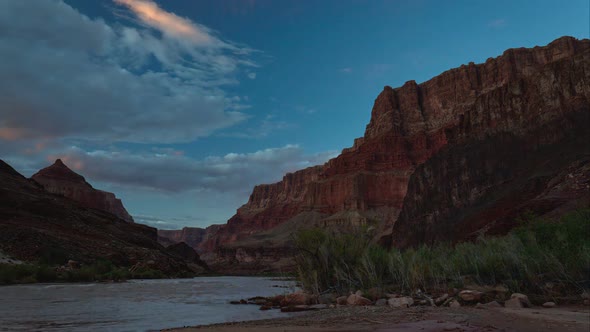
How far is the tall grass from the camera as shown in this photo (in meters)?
10.8

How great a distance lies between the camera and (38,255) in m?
35.8

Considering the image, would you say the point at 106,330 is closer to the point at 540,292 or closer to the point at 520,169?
the point at 540,292

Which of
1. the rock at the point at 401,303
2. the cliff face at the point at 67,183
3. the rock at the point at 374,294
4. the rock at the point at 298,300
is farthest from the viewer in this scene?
the cliff face at the point at 67,183

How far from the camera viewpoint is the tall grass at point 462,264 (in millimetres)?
10828

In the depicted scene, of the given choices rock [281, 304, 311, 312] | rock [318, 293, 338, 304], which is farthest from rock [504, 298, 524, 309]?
rock [318, 293, 338, 304]

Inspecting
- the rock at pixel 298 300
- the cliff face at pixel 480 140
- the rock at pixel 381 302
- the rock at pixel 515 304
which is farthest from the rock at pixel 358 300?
the cliff face at pixel 480 140

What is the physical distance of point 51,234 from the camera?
42.2 metres

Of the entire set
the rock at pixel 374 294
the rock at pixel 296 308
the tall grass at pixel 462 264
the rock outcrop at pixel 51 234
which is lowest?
the rock at pixel 296 308

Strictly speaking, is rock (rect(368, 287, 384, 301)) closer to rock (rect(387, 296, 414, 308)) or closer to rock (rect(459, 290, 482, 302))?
rock (rect(387, 296, 414, 308))

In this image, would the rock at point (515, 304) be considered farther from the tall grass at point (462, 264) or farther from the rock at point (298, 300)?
the rock at point (298, 300)

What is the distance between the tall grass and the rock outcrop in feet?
101

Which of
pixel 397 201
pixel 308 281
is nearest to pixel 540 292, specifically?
pixel 308 281

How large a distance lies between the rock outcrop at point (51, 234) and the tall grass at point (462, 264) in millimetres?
30656

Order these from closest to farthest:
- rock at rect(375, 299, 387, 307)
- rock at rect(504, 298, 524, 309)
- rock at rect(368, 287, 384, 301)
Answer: rock at rect(504, 298, 524, 309) < rock at rect(375, 299, 387, 307) < rock at rect(368, 287, 384, 301)
